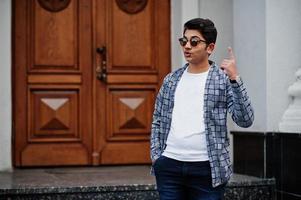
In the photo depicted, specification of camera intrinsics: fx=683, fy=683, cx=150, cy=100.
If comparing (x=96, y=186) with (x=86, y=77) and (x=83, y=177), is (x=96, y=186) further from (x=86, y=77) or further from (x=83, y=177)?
(x=86, y=77)

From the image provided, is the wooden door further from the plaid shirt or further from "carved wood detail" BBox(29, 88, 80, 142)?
the plaid shirt

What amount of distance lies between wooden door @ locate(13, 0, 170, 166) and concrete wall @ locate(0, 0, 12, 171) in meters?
0.18

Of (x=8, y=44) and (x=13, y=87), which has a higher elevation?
(x=8, y=44)

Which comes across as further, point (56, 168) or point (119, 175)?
point (56, 168)

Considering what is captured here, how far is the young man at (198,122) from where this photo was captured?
382 cm

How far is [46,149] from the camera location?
23.5ft

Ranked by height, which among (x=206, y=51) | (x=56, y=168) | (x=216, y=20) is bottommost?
(x=56, y=168)

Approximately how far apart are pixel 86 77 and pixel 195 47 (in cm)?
345

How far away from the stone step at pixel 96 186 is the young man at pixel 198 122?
1.77 metres

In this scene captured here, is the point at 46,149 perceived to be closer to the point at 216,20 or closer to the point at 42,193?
the point at 42,193

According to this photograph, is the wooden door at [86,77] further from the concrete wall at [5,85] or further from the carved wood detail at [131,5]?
the concrete wall at [5,85]

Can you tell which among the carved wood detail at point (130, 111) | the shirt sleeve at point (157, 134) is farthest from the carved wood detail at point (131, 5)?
the shirt sleeve at point (157, 134)

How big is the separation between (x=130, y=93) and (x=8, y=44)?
140 cm

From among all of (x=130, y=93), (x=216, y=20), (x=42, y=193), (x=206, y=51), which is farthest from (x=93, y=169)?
(x=206, y=51)
